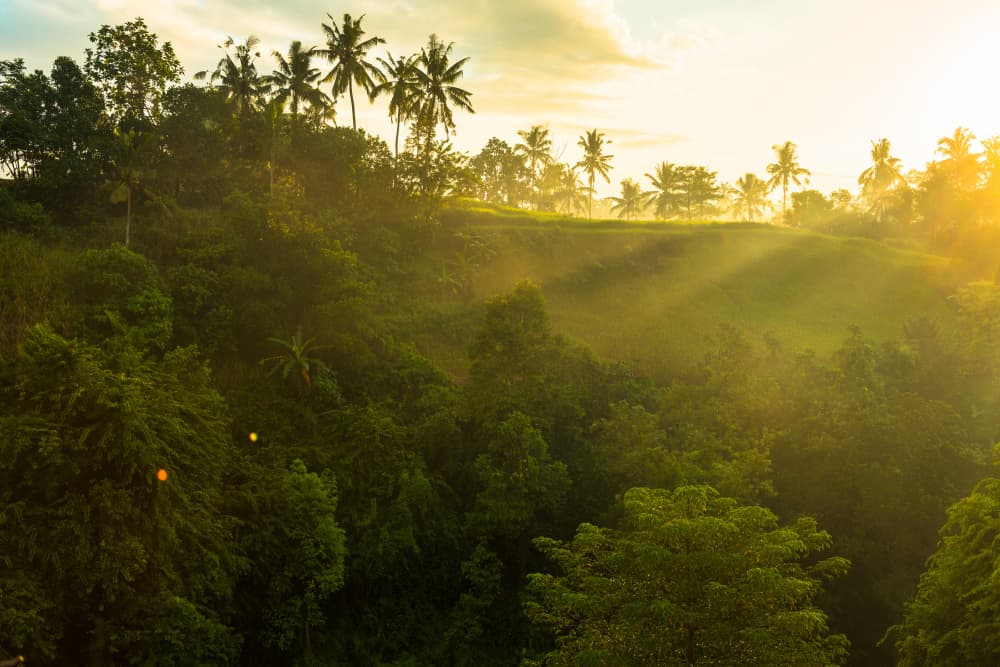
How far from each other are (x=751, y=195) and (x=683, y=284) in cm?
7482

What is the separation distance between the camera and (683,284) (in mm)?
53594

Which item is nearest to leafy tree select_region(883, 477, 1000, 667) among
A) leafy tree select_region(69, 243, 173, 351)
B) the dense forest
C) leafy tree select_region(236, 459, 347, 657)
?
the dense forest

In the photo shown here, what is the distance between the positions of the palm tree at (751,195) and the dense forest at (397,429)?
6466 cm

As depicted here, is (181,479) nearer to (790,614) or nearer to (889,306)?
(790,614)

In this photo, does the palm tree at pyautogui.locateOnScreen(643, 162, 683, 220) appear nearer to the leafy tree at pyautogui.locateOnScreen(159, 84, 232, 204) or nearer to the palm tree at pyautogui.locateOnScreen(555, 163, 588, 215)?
the palm tree at pyautogui.locateOnScreen(555, 163, 588, 215)

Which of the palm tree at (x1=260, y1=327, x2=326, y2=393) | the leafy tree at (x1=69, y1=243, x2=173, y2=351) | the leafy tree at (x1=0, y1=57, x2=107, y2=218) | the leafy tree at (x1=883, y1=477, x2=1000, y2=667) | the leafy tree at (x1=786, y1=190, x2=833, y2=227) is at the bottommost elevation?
the leafy tree at (x1=883, y1=477, x2=1000, y2=667)

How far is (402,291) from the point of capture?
40.8 metres

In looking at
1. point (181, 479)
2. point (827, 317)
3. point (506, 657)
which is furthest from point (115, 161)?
point (827, 317)

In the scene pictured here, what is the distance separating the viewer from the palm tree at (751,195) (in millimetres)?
111750

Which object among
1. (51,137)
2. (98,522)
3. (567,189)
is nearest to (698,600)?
(98,522)

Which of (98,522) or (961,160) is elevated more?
(961,160)

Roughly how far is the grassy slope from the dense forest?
62 cm

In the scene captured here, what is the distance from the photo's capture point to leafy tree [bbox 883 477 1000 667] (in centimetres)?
1367

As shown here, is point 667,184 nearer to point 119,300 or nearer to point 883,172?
point 883,172
